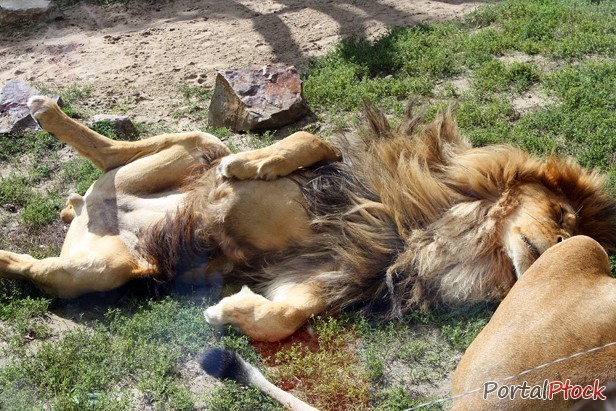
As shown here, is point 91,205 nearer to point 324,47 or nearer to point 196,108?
point 196,108

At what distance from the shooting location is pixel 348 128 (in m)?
5.75

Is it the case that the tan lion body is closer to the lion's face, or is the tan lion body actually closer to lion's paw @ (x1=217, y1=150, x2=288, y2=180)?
the lion's face

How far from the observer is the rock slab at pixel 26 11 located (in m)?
8.72

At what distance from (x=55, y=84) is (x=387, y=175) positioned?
155 inches

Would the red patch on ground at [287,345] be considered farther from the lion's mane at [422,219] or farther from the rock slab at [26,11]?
the rock slab at [26,11]

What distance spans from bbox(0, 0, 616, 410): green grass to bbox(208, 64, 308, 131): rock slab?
155 millimetres

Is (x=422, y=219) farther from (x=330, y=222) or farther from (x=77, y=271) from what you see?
(x=77, y=271)

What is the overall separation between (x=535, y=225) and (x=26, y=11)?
6949 millimetres

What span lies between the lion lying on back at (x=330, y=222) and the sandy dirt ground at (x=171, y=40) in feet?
5.61

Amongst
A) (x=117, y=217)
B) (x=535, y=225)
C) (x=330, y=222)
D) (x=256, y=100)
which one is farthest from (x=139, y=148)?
(x=535, y=225)

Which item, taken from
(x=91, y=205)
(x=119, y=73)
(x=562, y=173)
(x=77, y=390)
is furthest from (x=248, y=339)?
(x=119, y=73)

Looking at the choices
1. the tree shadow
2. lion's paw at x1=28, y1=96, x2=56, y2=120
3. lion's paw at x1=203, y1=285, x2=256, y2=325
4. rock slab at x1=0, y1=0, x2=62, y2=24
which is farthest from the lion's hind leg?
rock slab at x1=0, y1=0, x2=62, y2=24

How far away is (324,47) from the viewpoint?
298 inches

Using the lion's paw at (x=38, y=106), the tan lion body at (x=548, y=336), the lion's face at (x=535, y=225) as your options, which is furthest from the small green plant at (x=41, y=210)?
the tan lion body at (x=548, y=336)
